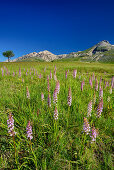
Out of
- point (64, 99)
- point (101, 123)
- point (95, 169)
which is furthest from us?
point (64, 99)

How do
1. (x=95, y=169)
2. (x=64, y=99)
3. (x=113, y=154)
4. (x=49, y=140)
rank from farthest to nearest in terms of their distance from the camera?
(x=64, y=99) → (x=49, y=140) → (x=113, y=154) → (x=95, y=169)

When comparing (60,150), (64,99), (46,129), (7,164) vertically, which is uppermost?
(64,99)

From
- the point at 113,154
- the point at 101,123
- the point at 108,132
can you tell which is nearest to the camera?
the point at 113,154

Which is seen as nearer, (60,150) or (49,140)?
(60,150)

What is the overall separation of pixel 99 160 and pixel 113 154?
347mm

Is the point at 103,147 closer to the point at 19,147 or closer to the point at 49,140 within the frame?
the point at 49,140

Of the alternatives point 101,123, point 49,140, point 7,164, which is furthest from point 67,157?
point 101,123

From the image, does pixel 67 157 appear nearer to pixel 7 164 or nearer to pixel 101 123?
pixel 7 164

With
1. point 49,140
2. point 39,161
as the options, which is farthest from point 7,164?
point 49,140

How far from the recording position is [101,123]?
Result: 279cm

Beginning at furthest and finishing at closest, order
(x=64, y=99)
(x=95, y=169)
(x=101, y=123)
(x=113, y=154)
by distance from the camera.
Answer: (x=64, y=99), (x=101, y=123), (x=113, y=154), (x=95, y=169)

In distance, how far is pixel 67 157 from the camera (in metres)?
1.93

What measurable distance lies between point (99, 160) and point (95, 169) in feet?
1.01

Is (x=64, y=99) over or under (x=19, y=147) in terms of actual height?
over
